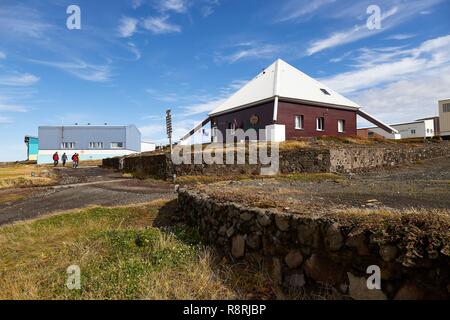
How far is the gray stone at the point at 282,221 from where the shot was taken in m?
4.58

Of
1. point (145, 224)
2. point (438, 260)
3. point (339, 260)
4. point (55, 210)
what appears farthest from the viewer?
point (55, 210)

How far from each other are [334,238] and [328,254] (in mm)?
237

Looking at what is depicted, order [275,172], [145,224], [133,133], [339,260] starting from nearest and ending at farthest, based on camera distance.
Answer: [339,260], [145,224], [275,172], [133,133]

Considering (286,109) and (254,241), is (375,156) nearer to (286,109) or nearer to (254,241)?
(286,109)

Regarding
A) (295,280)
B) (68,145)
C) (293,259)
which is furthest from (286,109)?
(68,145)

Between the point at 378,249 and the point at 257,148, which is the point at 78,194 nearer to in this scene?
the point at 257,148

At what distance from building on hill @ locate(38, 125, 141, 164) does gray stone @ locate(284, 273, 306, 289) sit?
188 feet

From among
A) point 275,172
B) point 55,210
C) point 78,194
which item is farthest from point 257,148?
point 55,210

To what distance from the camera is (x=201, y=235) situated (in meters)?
7.06

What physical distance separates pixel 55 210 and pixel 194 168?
853 centimetres

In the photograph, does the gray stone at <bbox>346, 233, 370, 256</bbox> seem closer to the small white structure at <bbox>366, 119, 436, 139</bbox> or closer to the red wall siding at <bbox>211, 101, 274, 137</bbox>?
the red wall siding at <bbox>211, 101, 274, 137</bbox>

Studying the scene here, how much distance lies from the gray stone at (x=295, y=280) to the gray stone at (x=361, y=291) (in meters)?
0.72
